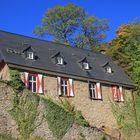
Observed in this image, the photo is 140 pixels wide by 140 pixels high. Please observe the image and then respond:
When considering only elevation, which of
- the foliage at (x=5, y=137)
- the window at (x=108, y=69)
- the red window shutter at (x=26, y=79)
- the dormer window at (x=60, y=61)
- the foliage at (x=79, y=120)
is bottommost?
the foliage at (x=5, y=137)

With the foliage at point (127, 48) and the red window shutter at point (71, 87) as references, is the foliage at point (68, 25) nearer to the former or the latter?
the foliage at point (127, 48)

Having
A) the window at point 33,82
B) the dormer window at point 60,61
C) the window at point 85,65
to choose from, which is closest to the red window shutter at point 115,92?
the window at point 85,65

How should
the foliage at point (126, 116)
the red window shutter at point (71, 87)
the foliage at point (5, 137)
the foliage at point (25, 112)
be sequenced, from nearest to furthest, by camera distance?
1. the foliage at point (5, 137)
2. the foliage at point (25, 112)
3. the red window shutter at point (71, 87)
4. the foliage at point (126, 116)

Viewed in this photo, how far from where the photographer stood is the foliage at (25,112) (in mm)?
21812

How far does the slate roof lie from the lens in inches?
1073

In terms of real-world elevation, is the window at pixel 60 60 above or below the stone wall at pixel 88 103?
above

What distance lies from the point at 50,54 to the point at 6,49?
447 centimetres

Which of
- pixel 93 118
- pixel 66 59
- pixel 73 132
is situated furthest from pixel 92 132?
pixel 66 59

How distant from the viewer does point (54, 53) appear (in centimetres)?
3088

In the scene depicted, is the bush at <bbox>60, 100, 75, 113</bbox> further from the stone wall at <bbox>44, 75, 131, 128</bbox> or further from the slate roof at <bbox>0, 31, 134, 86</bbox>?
the slate roof at <bbox>0, 31, 134, 86</bbox>

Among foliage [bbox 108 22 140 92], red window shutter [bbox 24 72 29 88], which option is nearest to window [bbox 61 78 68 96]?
→ red window shutter [bbox 24 72 29 88]

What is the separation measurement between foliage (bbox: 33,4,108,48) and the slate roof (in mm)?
15983

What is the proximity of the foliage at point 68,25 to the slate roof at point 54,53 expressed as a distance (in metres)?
16.0

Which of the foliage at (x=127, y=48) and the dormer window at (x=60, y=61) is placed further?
the foliage at (x=127, y=48)
